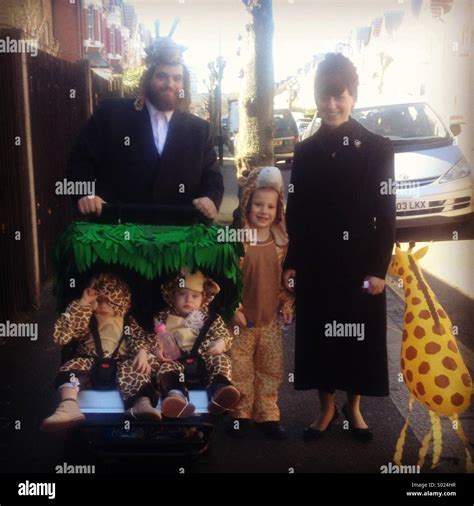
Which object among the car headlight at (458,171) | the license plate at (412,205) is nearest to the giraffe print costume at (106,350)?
the license plate at (412,205)

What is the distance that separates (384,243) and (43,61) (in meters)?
4.31

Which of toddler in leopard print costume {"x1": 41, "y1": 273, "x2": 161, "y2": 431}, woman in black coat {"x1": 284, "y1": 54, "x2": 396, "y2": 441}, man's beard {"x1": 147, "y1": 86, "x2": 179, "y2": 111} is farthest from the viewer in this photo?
woman in black coat {"x1": 284, "y1": 54, "x2": 396, "y2": 441}

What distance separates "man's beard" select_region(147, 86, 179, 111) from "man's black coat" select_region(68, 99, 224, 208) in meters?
0.06

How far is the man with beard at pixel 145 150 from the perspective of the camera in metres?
3.59

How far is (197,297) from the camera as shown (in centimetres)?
342

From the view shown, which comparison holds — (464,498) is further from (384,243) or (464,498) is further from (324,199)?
(324,199)

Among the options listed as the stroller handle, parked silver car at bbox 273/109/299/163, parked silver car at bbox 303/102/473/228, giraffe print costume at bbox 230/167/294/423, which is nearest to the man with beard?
the stroller handle

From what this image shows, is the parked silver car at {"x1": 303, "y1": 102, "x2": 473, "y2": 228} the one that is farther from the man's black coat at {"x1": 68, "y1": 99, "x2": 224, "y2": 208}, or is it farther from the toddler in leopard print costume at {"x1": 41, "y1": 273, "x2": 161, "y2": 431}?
the toddler in leopard print costume at {"x1": 41, "y1": 273, "x2": 161, "y2": 431}

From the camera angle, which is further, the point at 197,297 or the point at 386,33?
the point at 386,33

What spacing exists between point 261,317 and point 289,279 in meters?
0.25

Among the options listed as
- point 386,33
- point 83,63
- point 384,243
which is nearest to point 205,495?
point 384,243

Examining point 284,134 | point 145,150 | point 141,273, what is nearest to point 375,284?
point 141,273

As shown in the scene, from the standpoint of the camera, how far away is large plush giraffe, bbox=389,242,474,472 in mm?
3480

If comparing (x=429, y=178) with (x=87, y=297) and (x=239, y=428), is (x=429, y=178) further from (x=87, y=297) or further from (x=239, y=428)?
(x=87, y=297)
